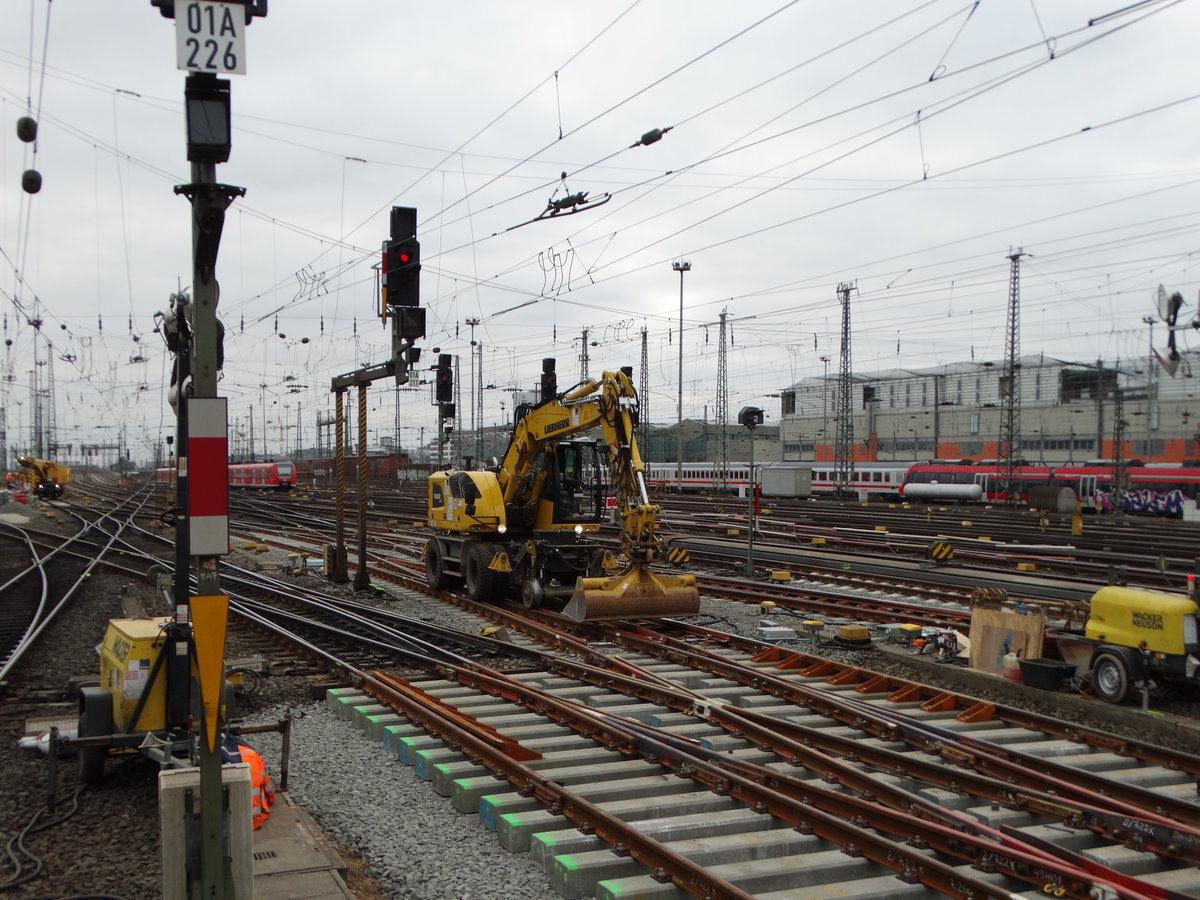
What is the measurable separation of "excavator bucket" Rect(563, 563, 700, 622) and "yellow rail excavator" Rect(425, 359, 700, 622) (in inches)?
15.8

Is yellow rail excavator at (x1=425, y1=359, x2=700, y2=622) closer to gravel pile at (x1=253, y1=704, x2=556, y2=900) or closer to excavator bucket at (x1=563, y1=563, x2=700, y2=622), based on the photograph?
excavator bucket at (x1=563, y1=563, x2=700, y2=622)

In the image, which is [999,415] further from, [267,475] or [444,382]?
[444,382]

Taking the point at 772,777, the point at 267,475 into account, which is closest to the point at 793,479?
the point at 267,475

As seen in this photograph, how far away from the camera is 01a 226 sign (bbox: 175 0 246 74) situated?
4469 millimetres

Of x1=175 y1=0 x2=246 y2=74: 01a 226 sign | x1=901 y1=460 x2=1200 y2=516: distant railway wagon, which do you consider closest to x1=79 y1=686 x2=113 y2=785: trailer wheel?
x1=175 y1=0 x2=246 y2=74: 01a 226 sign

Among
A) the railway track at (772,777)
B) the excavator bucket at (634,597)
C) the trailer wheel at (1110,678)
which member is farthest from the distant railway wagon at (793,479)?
the trailer wheel at (1110,678)

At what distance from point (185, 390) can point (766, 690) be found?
7131mm

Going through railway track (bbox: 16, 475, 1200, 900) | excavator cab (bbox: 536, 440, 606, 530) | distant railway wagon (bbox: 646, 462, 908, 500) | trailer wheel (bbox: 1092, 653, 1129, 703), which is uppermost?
excavator cab (bbox: 536, 440, 606, 530)

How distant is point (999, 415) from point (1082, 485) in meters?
27.1

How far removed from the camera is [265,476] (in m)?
70.9

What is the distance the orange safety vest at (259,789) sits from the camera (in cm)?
639

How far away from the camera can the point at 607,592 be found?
1398cm

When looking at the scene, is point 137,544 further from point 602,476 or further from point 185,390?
point 185,390

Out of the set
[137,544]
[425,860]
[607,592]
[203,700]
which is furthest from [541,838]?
[137,544]
